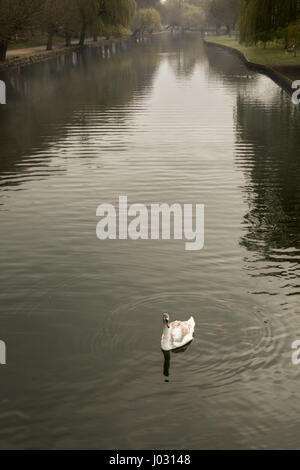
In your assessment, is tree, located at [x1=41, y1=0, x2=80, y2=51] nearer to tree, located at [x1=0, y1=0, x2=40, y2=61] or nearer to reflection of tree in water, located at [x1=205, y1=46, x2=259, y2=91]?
tree, located at [x1=0, y1=0, x2=40, y2=61]

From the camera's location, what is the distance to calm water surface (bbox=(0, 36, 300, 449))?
9.89m

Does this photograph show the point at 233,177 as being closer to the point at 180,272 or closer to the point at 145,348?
the point at 180,272

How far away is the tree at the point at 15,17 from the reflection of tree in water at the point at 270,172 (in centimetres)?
3005

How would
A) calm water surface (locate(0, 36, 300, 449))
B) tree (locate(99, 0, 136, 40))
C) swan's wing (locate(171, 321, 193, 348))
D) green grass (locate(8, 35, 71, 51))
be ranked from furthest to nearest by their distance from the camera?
tree (locate(99, 0, 136, 40)) < green grass (locate(8, 35, 71, 51)) < swan's wing (locate(171, 321, 193, 348)) < calm water surface (locate(0, 36, 300, 449))

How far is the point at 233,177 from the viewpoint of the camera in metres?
23.8

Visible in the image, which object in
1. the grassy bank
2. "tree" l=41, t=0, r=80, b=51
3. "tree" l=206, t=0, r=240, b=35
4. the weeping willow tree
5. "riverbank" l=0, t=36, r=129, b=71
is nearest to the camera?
the grassy bank

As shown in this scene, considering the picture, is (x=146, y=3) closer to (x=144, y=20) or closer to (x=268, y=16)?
(x=144, y=20)

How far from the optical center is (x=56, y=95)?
48.8 meters

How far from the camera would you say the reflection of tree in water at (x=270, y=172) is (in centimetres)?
1758

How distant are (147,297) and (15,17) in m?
56.7

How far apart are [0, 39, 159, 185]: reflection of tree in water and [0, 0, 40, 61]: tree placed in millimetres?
3666

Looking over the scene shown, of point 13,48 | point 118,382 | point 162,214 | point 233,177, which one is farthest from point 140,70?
point 118,382

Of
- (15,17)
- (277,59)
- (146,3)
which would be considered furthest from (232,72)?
(146,3)

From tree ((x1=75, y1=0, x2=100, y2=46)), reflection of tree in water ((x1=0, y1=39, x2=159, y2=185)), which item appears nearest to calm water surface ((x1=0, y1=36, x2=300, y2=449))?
reflection of tree in water ((x1=0, y1=39, x2=159, y2=185))
